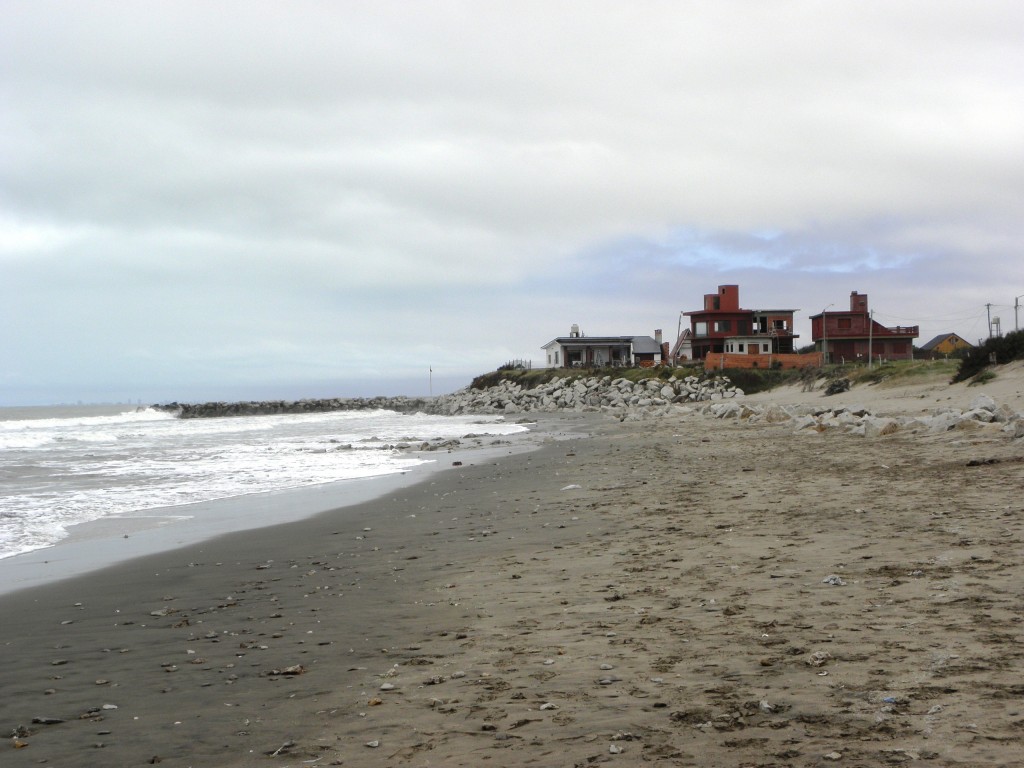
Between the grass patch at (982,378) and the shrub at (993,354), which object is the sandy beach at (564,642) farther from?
the shrub at (993,354)

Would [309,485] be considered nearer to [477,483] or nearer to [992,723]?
[477,483]

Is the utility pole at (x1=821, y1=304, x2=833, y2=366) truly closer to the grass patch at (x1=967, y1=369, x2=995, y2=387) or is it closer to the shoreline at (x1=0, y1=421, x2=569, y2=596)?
the grass patch at (x1=967, y1=369, x2=995, y2=387)

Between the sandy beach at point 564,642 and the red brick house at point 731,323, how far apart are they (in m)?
66.3

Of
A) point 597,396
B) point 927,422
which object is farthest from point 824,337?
point 927,422

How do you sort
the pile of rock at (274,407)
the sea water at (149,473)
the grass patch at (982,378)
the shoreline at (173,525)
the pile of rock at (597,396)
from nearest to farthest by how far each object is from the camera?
1. the shoreline at (173,525)
2. the sea water at (149,473)
3. the grass patch at (982,378)
4. the pile of rock at (597,396)
5. the pile of rock at (274,407)

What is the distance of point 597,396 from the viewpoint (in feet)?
214

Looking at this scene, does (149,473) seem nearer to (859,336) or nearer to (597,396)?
(597,396)

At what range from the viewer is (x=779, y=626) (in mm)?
5645

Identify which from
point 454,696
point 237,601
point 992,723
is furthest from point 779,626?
point 237,601

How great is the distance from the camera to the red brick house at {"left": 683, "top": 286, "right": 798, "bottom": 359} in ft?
251

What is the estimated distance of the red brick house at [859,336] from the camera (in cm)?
7225

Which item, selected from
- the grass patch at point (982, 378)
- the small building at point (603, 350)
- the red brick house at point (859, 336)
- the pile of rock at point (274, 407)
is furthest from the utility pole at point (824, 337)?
the pile of rock at point (274, 407)

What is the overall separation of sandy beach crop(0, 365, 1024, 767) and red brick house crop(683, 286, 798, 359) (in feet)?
218

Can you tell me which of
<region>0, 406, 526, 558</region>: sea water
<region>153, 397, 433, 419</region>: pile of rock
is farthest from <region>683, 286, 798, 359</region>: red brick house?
<region>0, 406, 526, 558</region>: sea water
